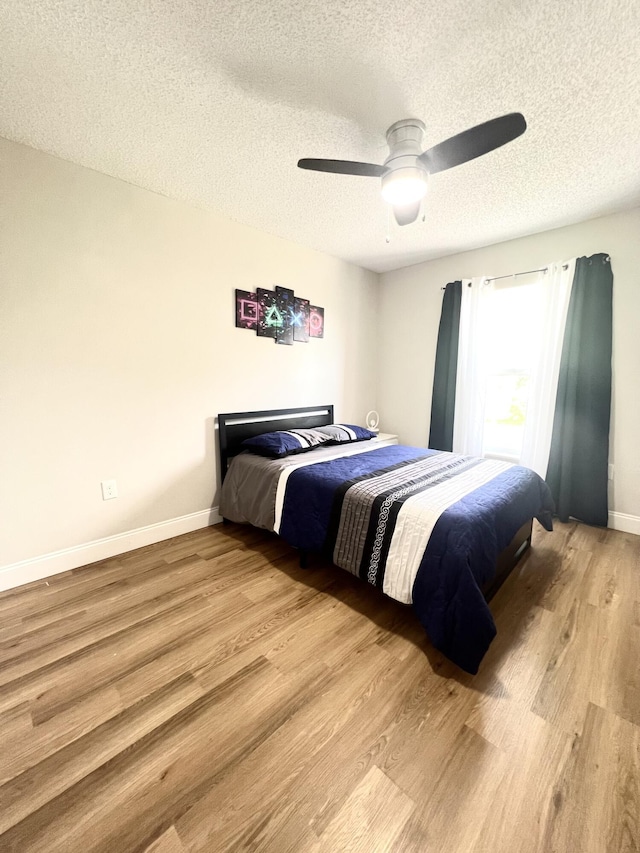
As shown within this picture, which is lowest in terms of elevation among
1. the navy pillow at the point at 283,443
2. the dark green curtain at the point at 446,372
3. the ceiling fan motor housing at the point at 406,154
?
the navy pillow at the point at 283,443

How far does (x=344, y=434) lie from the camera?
3123mm

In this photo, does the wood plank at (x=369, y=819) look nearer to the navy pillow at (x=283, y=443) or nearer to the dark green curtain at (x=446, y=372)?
the navy pillow at (x=283, y=443)

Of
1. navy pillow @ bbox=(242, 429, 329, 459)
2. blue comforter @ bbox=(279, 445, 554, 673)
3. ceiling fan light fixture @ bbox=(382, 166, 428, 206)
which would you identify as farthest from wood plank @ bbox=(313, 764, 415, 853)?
ceiling fan light fixture @ bbox=(382, 166, 428, 206)

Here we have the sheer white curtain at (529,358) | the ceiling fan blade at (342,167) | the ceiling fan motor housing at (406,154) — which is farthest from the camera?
the sheer white curtain at (529,358)

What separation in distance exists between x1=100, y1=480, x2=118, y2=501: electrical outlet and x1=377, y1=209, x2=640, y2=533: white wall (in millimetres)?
3000

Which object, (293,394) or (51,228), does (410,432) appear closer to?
(293,394)

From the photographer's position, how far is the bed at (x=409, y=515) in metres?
1.45

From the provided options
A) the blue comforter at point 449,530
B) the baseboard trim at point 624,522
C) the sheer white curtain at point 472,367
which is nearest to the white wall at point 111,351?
the blue comforter at point 449,530

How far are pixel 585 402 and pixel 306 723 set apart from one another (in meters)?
3.05

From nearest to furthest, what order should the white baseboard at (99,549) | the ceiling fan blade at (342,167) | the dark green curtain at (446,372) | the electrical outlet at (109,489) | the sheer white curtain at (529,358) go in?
the ceiling fan blade at (342,167)
the white baseboard at (99,549)
the electrical outlet at (109,489)
the sheer white curtain at (529,358)
the dark green curtain at (446,372)

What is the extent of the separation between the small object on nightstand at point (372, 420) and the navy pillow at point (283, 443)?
4.35ft

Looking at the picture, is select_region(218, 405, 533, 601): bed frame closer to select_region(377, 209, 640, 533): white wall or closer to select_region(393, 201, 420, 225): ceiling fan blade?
select_region(377, 209, 640, 533): white wall

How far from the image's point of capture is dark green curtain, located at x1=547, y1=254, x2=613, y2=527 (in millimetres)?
2707

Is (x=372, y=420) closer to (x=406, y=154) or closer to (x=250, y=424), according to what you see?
(x=250, y=424)
